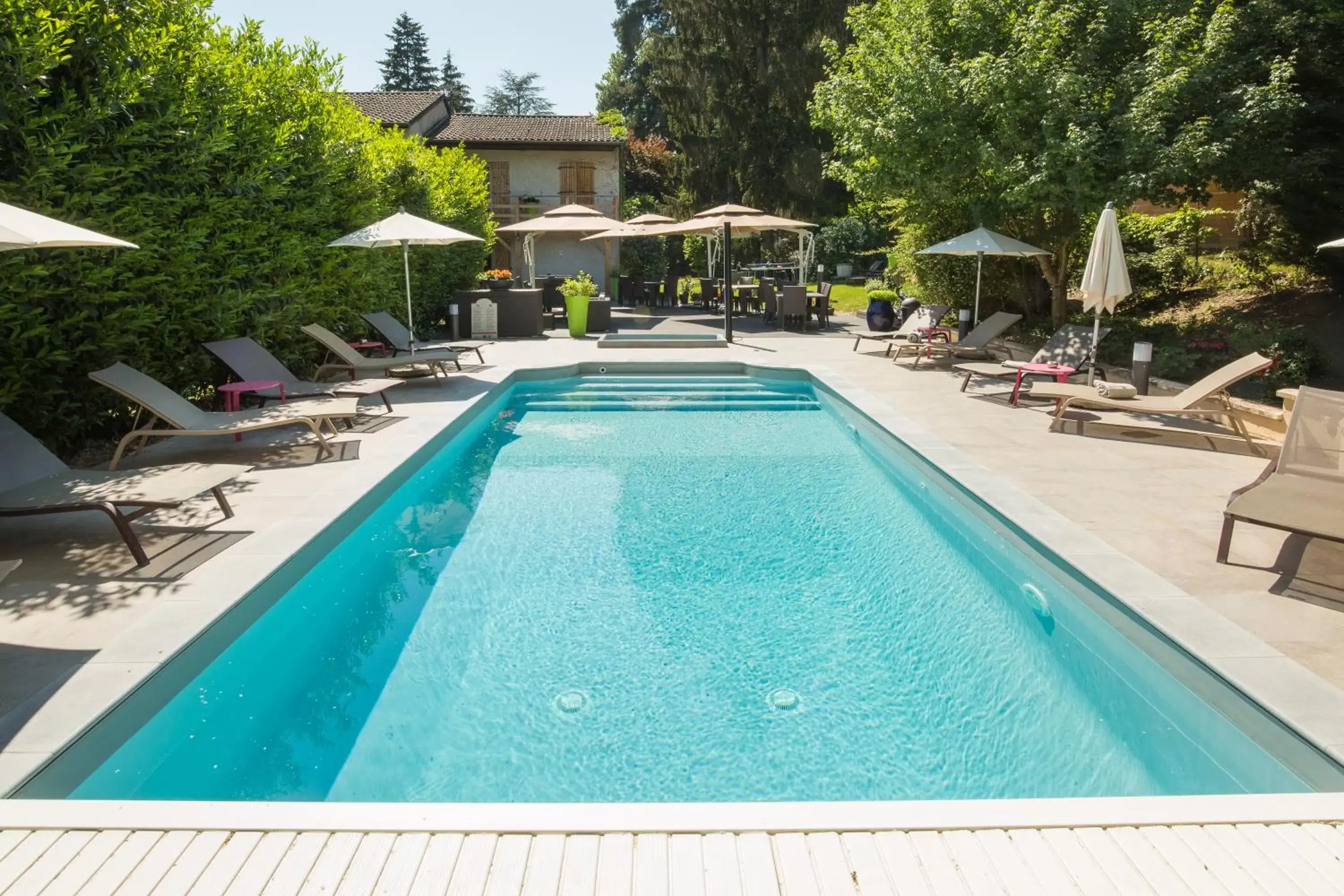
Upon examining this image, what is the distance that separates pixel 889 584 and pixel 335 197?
862 centimetres

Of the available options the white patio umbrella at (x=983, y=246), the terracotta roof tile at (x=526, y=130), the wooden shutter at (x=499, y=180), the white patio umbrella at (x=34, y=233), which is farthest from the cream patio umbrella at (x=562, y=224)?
the white patio umbrella at (x=34, y=233)

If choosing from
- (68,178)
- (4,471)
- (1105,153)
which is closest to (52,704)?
(4,471)

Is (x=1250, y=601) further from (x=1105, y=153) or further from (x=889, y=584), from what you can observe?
(x=1105, y=153)

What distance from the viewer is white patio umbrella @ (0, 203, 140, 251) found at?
10.6 ft

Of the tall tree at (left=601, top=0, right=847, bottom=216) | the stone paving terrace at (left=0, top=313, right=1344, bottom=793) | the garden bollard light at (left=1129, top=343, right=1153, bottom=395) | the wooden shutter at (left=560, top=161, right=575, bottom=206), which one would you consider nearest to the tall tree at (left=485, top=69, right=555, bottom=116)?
the tall tree at (left=601, top=0, right=847, bottom=216)

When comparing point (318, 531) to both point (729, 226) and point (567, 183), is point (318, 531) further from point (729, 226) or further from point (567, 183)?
point (567, 183)

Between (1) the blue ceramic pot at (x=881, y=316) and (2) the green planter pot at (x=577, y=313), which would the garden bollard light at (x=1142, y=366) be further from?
(2) the green planter pot at (x=577, y=313)

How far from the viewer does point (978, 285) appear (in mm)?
12266

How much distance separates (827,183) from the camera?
30750 mm

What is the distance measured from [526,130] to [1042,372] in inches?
991

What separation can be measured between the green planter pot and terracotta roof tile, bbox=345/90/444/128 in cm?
1416

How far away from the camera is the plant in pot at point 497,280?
17797 millimetres

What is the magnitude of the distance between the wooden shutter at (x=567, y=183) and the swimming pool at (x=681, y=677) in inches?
928

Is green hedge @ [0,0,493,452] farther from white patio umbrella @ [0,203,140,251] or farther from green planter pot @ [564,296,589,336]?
green planter pot @ [564,296,589,336]
